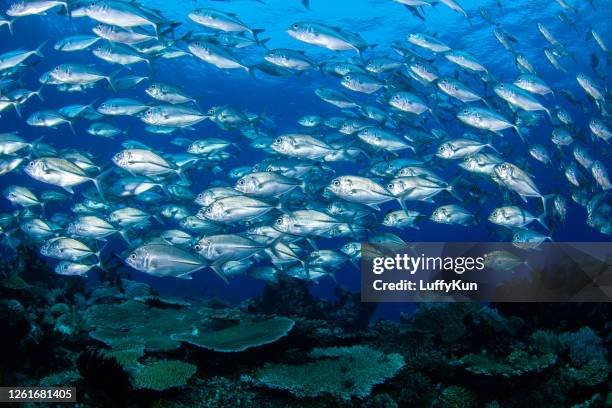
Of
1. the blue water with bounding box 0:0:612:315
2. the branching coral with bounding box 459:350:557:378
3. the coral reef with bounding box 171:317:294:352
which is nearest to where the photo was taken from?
the branching coral with bounding box 459:350:557:378

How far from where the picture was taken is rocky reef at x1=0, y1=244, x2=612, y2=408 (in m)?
4.11

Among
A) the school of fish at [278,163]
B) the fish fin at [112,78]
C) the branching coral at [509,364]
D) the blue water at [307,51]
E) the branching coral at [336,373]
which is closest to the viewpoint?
the branching coral at [336,373]

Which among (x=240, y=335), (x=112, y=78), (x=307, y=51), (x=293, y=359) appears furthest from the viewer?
(x=307, y=51)

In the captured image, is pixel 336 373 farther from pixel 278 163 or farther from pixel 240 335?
pixel 278 163

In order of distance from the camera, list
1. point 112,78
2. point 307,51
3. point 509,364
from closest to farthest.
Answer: point 509,364 < point 112,78 < point 307,51

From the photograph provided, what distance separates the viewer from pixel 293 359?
4.94 metres

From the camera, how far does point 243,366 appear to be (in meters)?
4.77

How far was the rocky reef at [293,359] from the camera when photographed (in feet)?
13.5

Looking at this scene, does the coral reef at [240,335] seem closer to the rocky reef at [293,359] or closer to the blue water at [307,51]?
the rocky reef at [293,359]

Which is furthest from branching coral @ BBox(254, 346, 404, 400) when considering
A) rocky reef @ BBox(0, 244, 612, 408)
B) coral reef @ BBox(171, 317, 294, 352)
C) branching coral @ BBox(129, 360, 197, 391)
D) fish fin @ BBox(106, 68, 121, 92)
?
fish fin @ BBox(106, 68, 121, 92)

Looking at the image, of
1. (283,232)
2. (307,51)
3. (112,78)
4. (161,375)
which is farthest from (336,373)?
(307,51)

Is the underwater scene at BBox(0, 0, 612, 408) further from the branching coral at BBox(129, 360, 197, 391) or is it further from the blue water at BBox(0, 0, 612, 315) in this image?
the blue water at BBox(0, 0, 612, 315)

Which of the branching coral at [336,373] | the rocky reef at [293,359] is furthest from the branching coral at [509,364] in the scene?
the branching coral at [336,373]

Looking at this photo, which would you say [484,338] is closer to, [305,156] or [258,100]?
[305,156]
